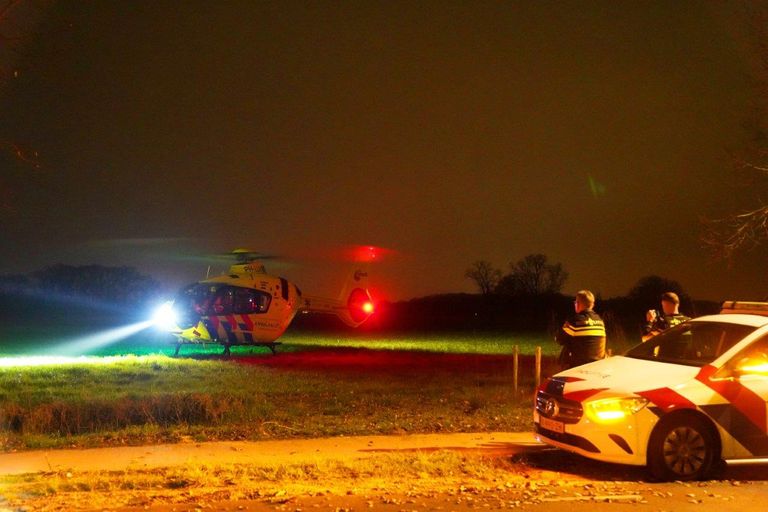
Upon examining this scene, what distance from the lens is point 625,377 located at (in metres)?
8.39

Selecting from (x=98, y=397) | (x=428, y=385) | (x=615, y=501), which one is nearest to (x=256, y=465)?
(x=615, y=501)

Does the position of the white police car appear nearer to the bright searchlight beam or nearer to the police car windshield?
the police car windshield

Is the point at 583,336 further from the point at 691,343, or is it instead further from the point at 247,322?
the point at 247,322

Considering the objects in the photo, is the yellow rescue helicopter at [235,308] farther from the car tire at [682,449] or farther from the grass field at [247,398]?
the car tire at [682,449]

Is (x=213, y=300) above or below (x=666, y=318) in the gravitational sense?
above

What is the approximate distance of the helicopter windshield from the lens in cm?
2595

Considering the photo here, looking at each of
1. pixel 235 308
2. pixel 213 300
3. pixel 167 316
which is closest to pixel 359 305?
pixel 235 308

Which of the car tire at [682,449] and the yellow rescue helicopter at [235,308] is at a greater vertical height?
the yellow rescue helicopter at [235,308]

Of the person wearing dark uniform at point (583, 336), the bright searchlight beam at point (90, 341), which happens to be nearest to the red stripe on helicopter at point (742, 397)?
the person wearing dark uniform at point (583, 336)

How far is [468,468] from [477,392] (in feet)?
23.6

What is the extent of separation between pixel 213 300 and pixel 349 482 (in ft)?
61.6

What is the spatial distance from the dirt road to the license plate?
0.46 m

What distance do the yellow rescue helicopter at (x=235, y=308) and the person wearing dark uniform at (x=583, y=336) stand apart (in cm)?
1747

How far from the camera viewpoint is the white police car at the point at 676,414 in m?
7.92
